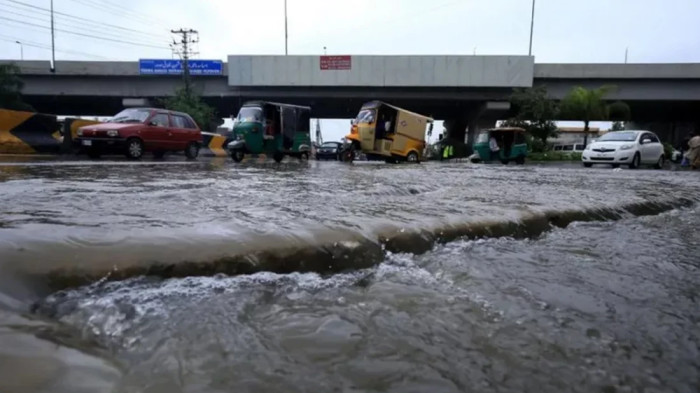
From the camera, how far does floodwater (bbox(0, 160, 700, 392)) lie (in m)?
1.51

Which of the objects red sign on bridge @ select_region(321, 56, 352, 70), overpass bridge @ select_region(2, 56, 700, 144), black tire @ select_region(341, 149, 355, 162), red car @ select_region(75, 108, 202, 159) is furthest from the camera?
red sign on bridge @ select_region(321, 56, 352, 70)

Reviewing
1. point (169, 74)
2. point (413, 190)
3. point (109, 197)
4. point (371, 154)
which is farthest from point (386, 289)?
point (169, 74)

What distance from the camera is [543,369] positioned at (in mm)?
1604

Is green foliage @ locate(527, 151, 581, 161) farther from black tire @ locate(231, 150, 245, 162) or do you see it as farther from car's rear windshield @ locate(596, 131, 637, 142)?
black tire @ locate(231, 150, 245, 162)

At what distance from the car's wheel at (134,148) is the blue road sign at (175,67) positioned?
24825 millimetres

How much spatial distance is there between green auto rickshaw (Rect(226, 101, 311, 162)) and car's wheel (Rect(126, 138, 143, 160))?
2957mm

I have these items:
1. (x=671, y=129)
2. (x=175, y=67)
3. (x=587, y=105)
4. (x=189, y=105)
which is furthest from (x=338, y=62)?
(x=671, y=129)

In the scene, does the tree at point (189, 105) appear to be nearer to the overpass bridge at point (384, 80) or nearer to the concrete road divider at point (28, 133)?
the overpass bridge at point (384, 80)

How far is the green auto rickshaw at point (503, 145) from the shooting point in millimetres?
23891

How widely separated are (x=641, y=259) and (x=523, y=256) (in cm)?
78

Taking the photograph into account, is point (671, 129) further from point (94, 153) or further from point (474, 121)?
point (94, 153)

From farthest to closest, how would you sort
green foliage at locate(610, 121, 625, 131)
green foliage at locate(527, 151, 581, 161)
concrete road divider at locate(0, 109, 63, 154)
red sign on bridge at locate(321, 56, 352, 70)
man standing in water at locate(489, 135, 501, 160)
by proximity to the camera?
green foliage at locate(610, 121, 625, 131) → red sign on bridge at locate(321, 56, 352, 70) → green foliage at locate(527, 151, 581, 161) → man standing in water at locate(489, 135, 501, 160) → concrete road divider at locate(0, 109, 63, 154)

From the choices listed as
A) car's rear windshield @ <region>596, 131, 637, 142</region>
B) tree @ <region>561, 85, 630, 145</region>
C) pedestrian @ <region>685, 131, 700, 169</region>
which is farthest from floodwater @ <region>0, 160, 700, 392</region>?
tree @ <region>561, 85, 630, 145</region>

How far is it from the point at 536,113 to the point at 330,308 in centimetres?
3340
